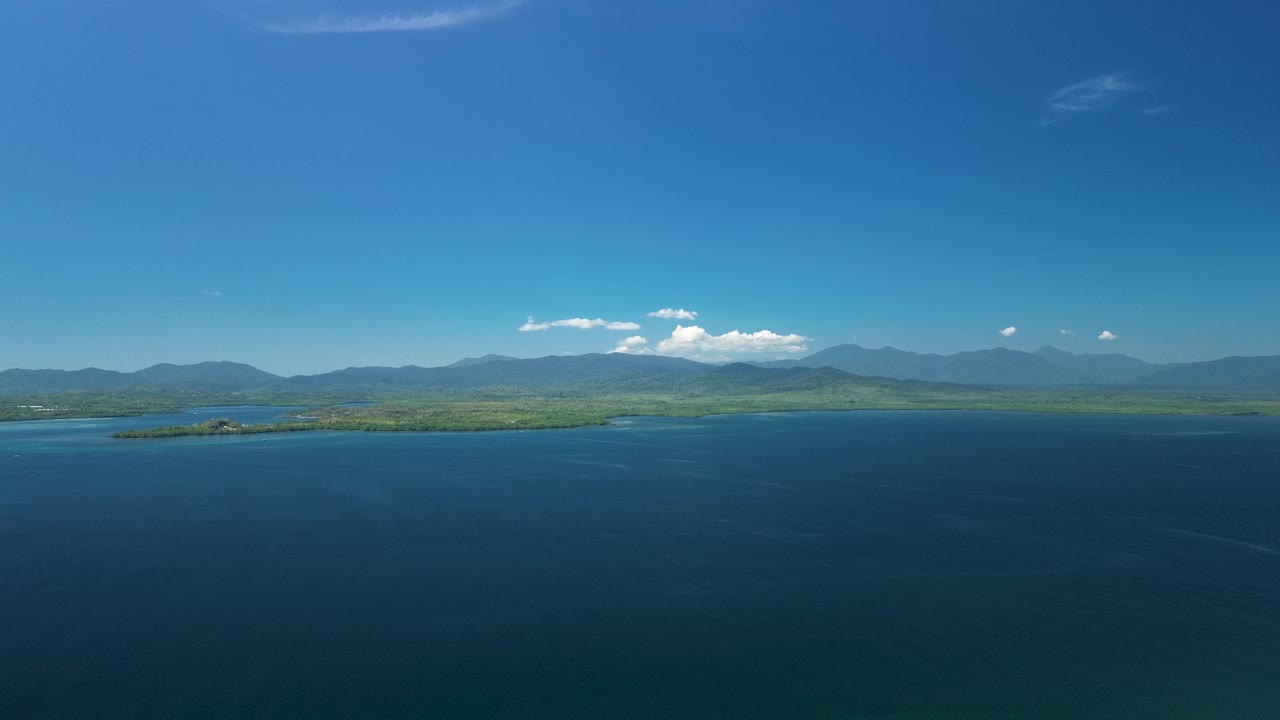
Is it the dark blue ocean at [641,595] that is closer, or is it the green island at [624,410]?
the dark blue ocean at [641,595]

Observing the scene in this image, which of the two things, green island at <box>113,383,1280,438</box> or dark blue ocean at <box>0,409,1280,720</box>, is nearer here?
dark blue ocean at <box>0,409,1280,720</box>

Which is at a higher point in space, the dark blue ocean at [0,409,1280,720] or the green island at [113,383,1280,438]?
the green island at [113,383,1280,438]

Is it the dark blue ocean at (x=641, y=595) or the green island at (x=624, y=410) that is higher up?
Answer: the green island at (x=624, y=410)

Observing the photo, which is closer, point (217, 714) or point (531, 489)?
point (217, 714)

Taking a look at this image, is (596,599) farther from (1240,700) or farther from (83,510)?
(83,510)

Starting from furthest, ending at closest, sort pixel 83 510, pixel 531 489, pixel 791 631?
1. pixel 531 489
2. pixel 83 510
3. pixel 791 631

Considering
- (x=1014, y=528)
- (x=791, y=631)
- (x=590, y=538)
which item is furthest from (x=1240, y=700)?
(x=590, y=538)

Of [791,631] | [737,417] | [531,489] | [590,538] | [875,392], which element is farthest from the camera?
[875,392]

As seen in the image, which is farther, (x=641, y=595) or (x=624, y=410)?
(x=624, y=410)
